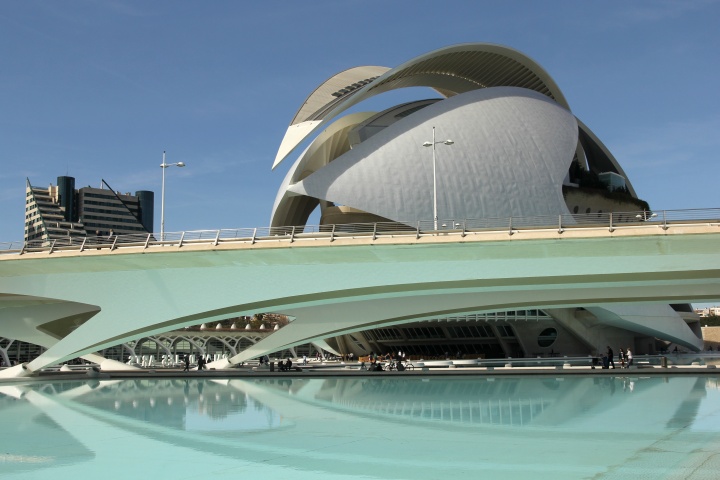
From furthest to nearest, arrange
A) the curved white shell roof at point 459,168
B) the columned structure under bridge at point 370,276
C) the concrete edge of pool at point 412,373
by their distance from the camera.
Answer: the curved white shell roof at point 459,168, the concrete edge of pool at point 412,373, the columned structure under bridge at point 370,276

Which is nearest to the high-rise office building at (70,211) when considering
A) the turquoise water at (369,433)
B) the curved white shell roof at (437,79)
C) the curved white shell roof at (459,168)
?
the curved white shell roof at (437,79)

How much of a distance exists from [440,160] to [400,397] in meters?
17.5

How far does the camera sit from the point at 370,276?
2494 centimetres

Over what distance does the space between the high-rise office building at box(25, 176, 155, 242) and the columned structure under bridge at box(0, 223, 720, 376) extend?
10357cm

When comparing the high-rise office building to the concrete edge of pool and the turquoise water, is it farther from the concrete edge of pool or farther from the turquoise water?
the turquoise water

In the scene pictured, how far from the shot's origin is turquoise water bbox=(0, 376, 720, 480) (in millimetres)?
9742

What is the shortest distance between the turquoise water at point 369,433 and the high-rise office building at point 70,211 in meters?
112

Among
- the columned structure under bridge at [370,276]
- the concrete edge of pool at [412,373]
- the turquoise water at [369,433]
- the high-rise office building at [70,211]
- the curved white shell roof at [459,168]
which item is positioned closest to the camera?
the turquoise water at [369,433]

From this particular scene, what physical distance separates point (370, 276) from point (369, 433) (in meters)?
11.8

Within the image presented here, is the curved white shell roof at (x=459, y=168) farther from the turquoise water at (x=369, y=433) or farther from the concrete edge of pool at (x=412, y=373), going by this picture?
the turquoise water at (x=369, y=433)

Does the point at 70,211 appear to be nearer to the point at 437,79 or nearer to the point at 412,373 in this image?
the point at 437,79

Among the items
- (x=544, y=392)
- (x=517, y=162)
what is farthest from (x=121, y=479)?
(x=517, y=162)

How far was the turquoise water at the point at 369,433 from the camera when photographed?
32.0ft

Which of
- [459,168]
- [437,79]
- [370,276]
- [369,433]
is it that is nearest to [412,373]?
[370,276]
